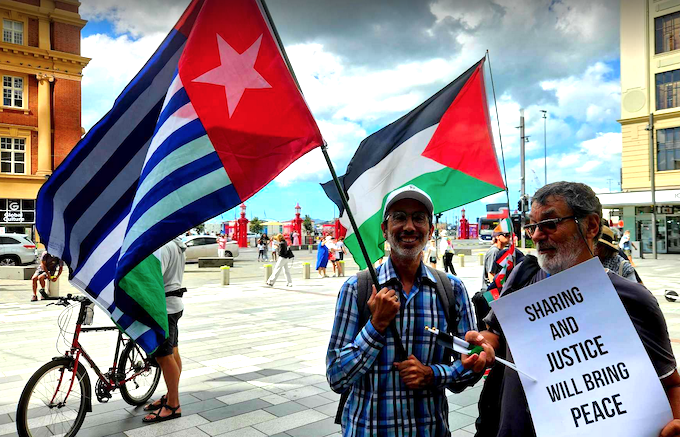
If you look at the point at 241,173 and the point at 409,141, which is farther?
the point at 409,141

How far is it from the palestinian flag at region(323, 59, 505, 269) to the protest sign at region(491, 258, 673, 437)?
2.87 metres


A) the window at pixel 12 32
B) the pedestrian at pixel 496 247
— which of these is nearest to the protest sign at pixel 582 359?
the pedestrian at pixel 496 247

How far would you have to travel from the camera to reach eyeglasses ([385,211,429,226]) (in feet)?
7.98

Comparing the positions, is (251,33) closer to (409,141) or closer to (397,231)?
(397,231)

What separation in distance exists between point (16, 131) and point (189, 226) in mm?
40661

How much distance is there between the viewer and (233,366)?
22.8 ft

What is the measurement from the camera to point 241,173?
2955 mm

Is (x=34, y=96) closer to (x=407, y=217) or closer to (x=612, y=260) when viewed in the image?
(x=612, y=260)

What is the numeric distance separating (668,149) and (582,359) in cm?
3839

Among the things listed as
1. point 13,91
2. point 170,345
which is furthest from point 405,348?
point 13,91

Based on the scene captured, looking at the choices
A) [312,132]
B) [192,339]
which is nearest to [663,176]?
[192,339]

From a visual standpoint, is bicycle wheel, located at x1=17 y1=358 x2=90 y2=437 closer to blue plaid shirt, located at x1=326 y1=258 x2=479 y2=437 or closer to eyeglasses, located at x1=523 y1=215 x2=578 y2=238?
blue plaid shirt, located at x1=326 y1=258 x2=479 y2=437

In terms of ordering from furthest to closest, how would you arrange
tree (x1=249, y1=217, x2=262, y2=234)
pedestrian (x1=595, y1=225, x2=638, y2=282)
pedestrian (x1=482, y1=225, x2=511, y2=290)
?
tree (x1=249, y1=217, x2=262, y2=234) < pedestrian (x1=482, y1=225, x2=511, y2=290) < pedestrian (x1=595, y1=225, x2=638, y2=282)

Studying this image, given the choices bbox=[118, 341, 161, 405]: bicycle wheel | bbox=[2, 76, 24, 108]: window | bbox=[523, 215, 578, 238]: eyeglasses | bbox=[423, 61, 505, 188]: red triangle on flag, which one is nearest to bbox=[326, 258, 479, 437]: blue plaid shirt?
bbox=[523, 215, 578, 238]: eyeglasses
